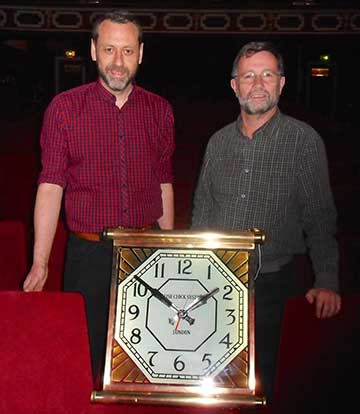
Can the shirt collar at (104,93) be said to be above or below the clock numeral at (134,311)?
above

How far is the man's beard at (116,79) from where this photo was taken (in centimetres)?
151

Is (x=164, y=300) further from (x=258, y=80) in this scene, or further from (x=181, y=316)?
(x=258, y=80)

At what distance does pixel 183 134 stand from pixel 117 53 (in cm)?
720

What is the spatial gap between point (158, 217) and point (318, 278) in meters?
0.53

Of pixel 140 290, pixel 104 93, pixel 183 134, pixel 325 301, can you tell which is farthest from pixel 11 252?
pixel 183 134

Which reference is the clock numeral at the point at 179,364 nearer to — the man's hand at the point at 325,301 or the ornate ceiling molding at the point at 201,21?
the man's hand at the point at 325,301

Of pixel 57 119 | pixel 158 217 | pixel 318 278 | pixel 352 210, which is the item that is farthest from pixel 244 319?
pixel 352 210

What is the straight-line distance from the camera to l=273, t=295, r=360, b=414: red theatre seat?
1421 millimetres

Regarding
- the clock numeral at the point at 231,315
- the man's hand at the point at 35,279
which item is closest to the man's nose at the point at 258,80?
the clock numeral at the point at 231,315

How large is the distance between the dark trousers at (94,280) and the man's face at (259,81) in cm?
55

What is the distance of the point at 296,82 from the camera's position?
49.5 feet

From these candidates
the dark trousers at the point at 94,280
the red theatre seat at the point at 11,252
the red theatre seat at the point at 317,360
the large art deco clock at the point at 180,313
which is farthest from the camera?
the red theatre seat at the point at 11,252

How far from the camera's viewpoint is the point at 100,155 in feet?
5.38

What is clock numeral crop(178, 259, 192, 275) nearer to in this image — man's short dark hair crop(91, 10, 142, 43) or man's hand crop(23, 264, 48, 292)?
man's hand crop(23, 264, 48, 292)
